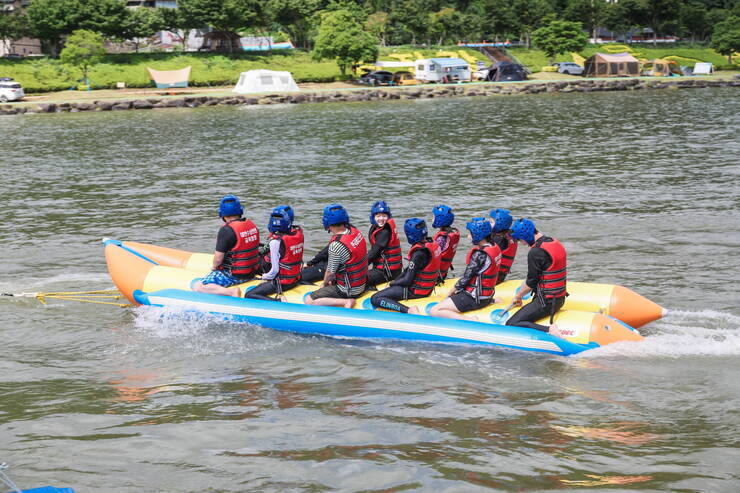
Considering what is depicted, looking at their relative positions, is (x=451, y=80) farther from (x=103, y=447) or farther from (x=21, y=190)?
(x=103, y=447)

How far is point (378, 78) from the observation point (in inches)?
2566

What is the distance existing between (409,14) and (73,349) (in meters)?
77.2

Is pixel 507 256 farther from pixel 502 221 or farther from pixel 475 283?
pixel 475 283

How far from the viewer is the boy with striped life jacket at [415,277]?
10.0 meters

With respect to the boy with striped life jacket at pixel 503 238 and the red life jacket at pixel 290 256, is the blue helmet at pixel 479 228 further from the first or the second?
the red life jacket at pixel 290 256

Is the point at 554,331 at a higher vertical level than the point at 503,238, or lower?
lower

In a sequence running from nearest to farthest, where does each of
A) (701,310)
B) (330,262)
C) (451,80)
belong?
(330,262)
(701,310)
(451,80)

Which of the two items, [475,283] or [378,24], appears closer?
[475,283]

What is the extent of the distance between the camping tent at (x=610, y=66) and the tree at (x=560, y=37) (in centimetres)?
631

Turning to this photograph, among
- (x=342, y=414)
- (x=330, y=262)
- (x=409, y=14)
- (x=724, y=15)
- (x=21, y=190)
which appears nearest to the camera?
(x=342, y=414)

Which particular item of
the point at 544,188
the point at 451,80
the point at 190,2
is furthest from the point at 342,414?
the point at 190,2

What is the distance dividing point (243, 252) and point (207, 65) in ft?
201

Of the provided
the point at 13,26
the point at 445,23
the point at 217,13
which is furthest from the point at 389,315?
the point at 445,23

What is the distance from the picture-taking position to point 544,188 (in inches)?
823
